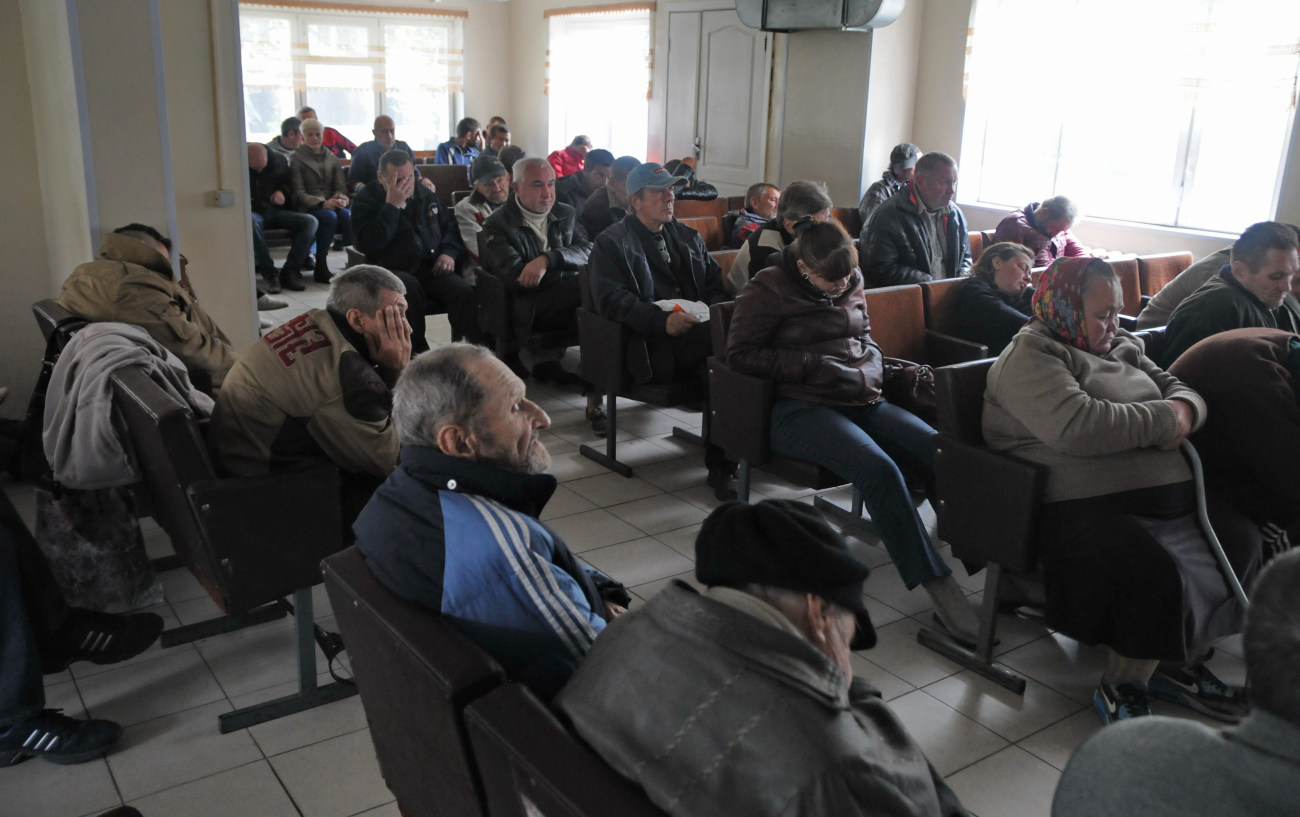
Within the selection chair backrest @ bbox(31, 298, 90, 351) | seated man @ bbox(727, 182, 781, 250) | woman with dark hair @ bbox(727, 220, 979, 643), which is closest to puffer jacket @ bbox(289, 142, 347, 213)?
seated man @ bbox(727, 182, 781, 250)

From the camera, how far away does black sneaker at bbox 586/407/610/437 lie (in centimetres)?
455

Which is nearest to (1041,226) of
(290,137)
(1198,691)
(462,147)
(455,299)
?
(1198,691)

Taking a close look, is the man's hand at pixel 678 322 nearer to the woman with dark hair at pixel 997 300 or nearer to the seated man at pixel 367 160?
the woman with dark hair at pixel 997 300

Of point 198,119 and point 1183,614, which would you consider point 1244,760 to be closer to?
point 1183,614

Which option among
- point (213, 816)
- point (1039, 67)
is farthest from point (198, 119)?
point (1039, 67)

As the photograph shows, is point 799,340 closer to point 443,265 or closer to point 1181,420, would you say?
point 1181,420

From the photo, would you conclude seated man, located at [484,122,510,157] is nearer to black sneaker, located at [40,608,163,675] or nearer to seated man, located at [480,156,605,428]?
seated man, located at [480,156,605,428]

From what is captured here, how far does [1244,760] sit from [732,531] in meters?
0.53

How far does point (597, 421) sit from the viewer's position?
15.1ft

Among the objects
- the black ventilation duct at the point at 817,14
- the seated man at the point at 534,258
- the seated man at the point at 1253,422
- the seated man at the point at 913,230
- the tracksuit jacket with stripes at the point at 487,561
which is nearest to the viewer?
the tracksuit jacket with stripes at the point at 487,561

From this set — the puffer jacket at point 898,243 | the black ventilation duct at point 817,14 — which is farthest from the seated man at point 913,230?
the black ventilation duct at point 817,14

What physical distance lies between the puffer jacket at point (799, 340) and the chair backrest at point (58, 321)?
1.90 metres

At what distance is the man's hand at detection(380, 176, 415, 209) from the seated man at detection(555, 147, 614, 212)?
1.22 metres

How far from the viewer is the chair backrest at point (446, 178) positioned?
27.6 feet
